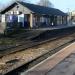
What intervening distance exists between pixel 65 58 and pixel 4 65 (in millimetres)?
2876

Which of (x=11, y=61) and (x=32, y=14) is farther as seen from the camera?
(x=32, y=14)

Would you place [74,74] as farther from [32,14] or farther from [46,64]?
[32,14]

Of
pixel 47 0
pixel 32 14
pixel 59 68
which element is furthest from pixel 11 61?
pixel 47 0

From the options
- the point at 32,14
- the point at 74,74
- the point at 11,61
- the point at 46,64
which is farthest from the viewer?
the point at 32,14

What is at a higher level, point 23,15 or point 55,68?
point 23,15

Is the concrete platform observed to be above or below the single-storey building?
below

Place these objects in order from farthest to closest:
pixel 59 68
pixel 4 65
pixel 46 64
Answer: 1. pixel 4 65
2. pixel 46 64
3. pixel 59 68

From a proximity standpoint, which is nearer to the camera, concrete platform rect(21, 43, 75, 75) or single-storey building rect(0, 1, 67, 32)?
concrete platform rect(21, 43, 75, 75)

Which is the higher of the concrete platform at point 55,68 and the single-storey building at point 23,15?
the single-storey building at point 23,15

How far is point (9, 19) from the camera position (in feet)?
167

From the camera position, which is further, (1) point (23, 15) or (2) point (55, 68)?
(1) point (23, 15)

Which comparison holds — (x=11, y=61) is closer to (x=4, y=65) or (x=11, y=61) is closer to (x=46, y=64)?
(x=4, y=65)

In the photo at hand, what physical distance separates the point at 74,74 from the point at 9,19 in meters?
41.5

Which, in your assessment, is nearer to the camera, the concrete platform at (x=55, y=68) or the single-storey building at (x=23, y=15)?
the concrete platform at (x=55, y=68)
